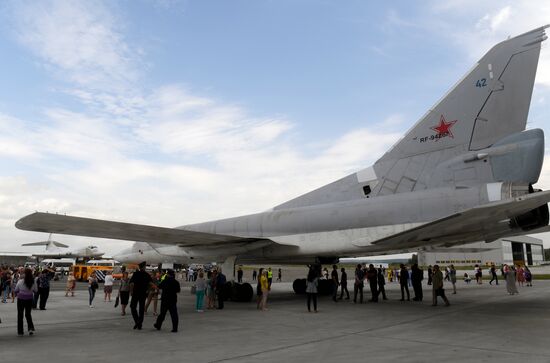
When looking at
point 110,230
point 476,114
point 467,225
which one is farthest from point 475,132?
point 110,230

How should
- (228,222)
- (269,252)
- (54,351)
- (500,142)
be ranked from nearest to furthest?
(54,351), (500,142), (269,252), (228,222)

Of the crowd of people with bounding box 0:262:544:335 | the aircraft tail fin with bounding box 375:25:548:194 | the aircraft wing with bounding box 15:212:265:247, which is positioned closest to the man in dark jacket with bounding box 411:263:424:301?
the crowd of people with bounding box 0:262:544:335

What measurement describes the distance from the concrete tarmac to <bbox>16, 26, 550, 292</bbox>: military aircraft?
219cm

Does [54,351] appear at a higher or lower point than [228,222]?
lower

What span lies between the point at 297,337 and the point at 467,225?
4.93m

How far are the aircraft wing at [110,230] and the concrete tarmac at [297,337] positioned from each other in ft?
7.95

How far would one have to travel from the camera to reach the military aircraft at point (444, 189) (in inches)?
411

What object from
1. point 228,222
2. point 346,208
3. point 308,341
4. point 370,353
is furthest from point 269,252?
A: point 370,353

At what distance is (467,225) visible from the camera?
10.1 m

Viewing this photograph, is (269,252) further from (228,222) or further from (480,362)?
(480,362)

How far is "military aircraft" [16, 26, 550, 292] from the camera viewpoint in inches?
411

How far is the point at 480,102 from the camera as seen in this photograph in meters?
11.5

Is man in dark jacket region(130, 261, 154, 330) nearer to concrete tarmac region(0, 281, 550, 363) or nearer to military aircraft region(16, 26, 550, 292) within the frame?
concrete tarmac region(0, 281, 550, 363)

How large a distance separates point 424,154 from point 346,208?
112 inches
